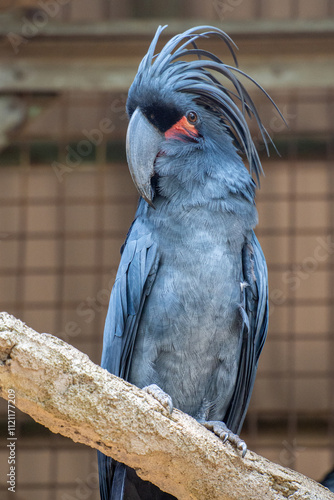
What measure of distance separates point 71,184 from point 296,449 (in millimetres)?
2634

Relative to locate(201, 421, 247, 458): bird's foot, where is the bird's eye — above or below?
above

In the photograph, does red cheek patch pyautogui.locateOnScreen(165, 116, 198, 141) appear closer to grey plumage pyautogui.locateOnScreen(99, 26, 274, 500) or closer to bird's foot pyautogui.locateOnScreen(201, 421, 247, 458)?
grey plumage pyautogui.locateOnScreen(99, 26, 274, 500)

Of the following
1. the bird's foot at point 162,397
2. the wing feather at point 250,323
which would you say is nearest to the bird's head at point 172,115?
the wing feather at point 250,323

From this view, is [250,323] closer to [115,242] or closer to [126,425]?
[126,425]

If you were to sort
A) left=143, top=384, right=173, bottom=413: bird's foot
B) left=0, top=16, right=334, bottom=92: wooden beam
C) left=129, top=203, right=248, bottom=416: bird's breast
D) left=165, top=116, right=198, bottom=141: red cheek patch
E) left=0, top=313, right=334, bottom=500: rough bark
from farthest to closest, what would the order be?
left=0, top=16, right=334, bottom=92: wooden beam
left=165, top=116, right=198, bottom=141: red cheek patch
left=129, top=203, right=248, bottom=416: bird's breast
left=143, top=384, right=173, bottom=413: bird's foot
left=0, top=313, right=334, bottom=500: rough bark

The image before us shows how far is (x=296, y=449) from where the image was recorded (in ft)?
16.0

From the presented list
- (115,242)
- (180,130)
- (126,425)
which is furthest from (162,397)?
(115,242)

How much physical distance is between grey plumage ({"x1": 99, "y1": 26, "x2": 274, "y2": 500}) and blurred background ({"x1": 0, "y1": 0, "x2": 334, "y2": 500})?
95.5 inches

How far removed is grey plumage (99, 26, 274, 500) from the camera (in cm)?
240

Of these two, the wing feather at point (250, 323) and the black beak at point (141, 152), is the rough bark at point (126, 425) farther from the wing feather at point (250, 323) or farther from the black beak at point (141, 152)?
the black beak at point (141, 152)

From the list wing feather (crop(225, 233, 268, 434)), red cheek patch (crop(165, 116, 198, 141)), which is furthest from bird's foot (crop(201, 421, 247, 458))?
red cheek patch (crop(165, 116, 198, 141))

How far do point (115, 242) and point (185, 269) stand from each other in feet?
8.98

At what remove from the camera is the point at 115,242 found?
510 cm

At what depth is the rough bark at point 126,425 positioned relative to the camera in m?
1.79
